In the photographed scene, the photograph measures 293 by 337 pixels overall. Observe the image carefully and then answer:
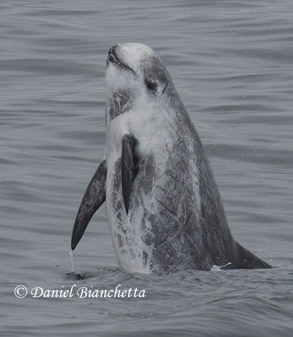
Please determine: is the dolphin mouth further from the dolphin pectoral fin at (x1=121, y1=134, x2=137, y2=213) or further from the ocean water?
the ocean water

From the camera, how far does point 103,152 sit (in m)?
17.5

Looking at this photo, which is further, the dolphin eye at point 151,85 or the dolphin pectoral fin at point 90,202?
the dolphin eye at point 151,85

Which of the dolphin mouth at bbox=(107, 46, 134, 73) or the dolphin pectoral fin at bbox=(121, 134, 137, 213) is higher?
the dolphin mouth at bbox=(107, 46, 134, 73)

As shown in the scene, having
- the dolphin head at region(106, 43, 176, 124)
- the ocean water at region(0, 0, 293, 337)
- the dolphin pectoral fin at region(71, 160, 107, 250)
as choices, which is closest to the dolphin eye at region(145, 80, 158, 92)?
the dolphin head at region(106, 43, 176, 124)

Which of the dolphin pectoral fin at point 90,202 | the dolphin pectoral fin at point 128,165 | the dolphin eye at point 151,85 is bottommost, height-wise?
the dolphin pectoral fin at point 90,202

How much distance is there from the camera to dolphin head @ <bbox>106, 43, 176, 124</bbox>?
11.9 meters

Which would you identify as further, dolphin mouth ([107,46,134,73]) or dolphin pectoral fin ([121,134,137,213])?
dolphin mouth ([107,46,134,73])

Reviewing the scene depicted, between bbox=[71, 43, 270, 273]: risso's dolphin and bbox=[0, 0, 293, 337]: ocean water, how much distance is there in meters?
0.33

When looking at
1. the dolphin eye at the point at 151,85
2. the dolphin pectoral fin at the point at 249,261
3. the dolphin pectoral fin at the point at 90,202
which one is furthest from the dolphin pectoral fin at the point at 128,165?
the dolphin pectoral fin at the point at 249,261

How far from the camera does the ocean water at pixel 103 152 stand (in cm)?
985

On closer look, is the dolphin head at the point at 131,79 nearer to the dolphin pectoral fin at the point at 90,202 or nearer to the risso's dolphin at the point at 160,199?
the risso's dolphin at the point at 160,199

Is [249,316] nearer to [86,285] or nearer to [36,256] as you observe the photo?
[86,285]

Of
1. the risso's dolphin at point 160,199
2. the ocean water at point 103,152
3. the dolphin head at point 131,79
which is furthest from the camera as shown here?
the dolphin head at point 131,79

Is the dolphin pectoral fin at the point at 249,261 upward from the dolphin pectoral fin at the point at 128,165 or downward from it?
downward
